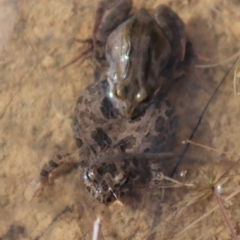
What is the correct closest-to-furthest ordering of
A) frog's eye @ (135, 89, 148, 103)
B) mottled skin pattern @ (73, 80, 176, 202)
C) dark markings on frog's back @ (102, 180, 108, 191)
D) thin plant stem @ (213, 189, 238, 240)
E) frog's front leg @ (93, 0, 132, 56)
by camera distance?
dark markings on frog's back @ (102, 180, 108, 191)
thin plant stem @ (213, 189, 238, 240)
frog's eye @ (135, 89, 148, 103)
mottled skin pattern @ (73, 80, 176, 202)
frog's front leg @ (93, 0, 132, 56)

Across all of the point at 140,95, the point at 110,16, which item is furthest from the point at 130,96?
the point at 110,16

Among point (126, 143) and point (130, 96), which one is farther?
point (126, 143)

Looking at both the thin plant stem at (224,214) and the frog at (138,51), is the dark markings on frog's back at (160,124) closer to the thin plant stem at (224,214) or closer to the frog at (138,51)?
the frog at (138,51)

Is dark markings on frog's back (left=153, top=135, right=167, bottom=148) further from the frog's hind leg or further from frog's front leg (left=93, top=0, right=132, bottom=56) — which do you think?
frog's front leg (left=93, top=0, right=132, bottom=56)

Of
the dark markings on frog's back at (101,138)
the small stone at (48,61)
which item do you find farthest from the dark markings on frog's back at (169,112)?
the small stone at (48,61)

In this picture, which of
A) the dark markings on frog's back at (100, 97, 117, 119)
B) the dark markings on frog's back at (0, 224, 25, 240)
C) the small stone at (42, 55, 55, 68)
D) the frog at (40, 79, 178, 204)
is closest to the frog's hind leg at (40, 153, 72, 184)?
the frog at (40, 79, 178, 204)

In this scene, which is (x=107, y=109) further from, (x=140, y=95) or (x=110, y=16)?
(x=110, y=16)

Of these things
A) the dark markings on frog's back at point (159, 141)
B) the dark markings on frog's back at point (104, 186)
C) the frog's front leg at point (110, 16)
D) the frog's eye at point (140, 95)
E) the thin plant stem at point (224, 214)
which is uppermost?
the frog's front leg at point (110, 16)
